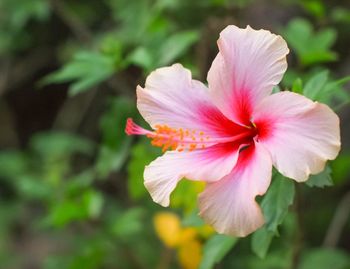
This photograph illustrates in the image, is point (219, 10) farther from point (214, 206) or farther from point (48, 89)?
point (48, 89)

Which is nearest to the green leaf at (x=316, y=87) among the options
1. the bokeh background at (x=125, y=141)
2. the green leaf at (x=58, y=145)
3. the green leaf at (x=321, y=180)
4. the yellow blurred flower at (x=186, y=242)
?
the bokeh background at (x=125, y=141)

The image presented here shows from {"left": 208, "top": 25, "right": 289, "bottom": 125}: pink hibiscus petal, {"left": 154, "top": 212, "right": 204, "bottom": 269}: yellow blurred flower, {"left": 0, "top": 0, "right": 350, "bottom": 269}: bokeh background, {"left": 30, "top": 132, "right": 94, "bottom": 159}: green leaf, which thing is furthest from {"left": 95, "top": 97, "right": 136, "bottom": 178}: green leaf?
{"left": 30, "top": 132, "right": 94, "bottom": 159}: green leaf

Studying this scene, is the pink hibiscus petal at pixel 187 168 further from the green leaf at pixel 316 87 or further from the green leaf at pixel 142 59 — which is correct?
the green leaf at pixel 142 59

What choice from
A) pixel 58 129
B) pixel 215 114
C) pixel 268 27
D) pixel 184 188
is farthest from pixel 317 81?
pixel 58 129

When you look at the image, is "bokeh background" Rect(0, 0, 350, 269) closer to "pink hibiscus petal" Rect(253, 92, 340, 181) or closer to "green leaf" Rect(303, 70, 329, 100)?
"green leaf" Rect(303, 70, 329, 100)

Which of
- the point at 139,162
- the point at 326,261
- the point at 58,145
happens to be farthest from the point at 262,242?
the point at 58,145

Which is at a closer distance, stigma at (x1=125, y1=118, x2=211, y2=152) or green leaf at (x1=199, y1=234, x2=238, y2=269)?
stigma at (x1=125, y1=118, x2=211, y2=152)
